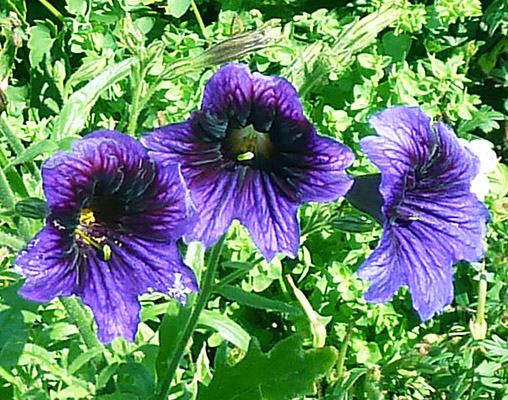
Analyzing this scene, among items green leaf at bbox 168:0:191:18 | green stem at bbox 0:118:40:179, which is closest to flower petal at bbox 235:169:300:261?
green stem at bbox 0:118:40:179

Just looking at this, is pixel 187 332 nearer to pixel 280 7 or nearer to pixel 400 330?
pixel 400 330

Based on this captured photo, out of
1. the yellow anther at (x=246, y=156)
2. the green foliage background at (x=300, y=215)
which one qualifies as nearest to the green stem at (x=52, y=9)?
the green foliage background at (x=300, y=215)

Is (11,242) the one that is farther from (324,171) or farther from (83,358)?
(324,171)

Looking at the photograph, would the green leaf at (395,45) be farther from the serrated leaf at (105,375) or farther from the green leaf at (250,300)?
the serrated leaf at (105,375)

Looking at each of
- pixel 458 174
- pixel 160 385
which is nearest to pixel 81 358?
pixel 160 385

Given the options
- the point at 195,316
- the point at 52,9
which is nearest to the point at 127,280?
the point at 195,316

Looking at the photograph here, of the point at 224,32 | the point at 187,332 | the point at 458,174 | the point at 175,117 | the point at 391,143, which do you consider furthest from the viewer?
the point at 224,32
